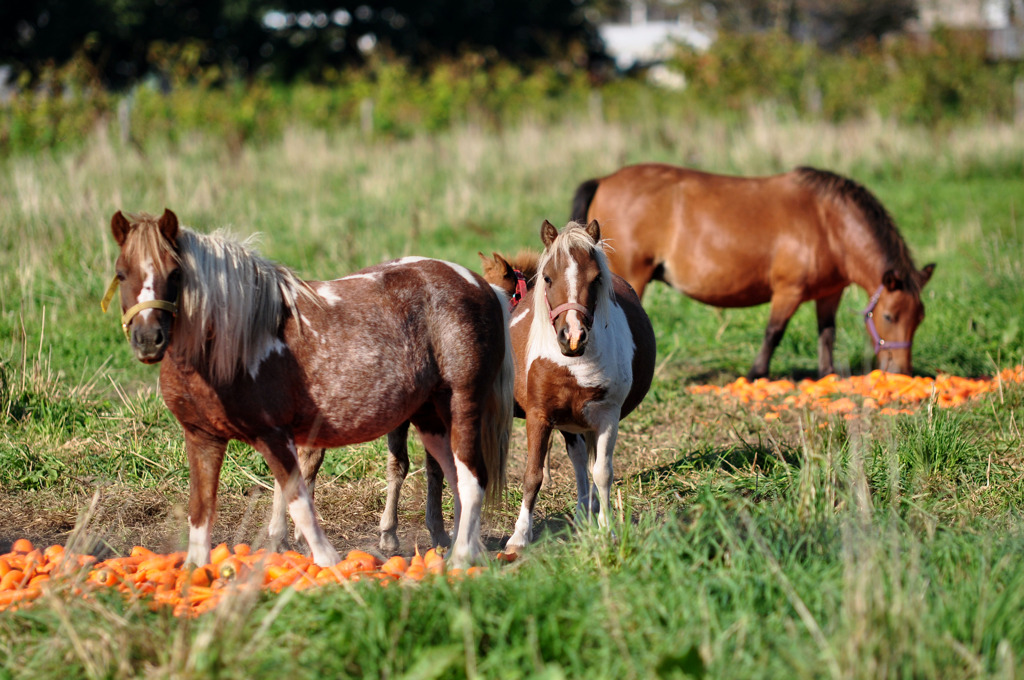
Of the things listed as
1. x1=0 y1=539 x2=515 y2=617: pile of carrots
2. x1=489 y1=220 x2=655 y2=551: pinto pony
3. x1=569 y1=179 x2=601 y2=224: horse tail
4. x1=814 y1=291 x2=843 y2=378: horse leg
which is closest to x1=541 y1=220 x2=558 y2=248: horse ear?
x1=489 y1=220 x2=655 y2=551: pinto pony

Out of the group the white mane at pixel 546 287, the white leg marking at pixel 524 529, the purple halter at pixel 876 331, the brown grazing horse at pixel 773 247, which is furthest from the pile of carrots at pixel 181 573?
the purple halter at pixel 876 331

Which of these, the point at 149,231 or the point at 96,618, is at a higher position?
the point at 149,231

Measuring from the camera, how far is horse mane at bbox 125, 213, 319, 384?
130 inches

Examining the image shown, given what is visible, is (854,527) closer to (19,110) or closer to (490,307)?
(490,307)

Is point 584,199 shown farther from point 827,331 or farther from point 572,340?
point 572,340

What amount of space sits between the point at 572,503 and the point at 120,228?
2.71 meters

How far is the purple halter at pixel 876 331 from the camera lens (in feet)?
22.7

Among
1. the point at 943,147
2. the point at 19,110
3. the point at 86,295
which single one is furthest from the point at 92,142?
the point at 943,147

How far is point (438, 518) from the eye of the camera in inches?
173

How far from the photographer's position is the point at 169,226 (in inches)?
127

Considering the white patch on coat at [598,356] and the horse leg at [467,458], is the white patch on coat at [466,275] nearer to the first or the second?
the white patch on coat at [598,356]

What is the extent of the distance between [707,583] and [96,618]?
1.90 m

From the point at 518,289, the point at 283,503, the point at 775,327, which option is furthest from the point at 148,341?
the point at 775,327

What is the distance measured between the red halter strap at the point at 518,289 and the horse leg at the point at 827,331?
11.3 feet
